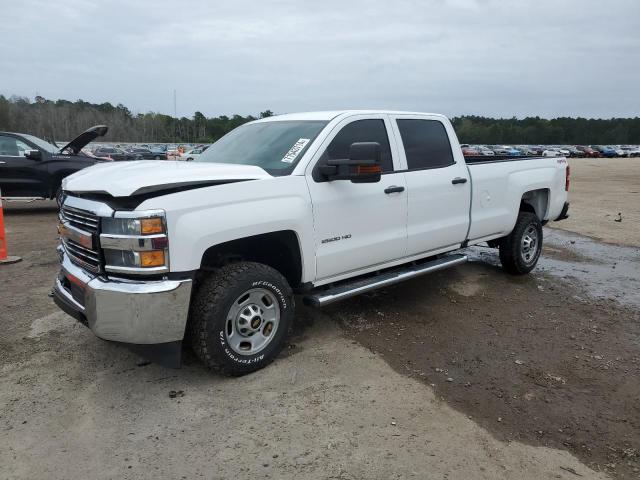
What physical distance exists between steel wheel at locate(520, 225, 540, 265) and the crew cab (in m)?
8.68

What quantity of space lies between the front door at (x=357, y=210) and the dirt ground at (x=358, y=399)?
715 mm

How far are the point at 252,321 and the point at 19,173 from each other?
928 cm

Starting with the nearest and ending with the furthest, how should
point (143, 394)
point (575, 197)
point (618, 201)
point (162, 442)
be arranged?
1. point (162, 442)
2. point (143, 394)
3. point (618, 201)
4. point (575, 197)

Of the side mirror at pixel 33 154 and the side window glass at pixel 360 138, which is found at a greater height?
the side window glass at pixel 360 138

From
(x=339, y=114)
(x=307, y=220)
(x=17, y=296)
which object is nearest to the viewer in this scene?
(x=307, y=220)

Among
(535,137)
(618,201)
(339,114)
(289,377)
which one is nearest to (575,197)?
(618,201)

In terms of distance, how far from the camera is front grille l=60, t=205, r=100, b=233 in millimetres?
3473

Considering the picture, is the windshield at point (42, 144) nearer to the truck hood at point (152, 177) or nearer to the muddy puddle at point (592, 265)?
the truck hood at point (152, 177)

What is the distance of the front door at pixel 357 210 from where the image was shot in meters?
4.21

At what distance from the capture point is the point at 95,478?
2.75 meters

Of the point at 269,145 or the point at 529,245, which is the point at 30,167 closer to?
the point at 269,145

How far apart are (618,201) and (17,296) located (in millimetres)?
15829

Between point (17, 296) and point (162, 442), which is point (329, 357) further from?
point (17, 296)

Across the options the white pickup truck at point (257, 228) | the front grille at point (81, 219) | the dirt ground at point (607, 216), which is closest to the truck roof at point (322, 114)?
the white pickup truck at point (257, 228)
